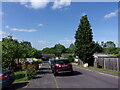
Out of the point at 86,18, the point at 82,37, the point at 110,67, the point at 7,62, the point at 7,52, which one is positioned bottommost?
the point at 110,67

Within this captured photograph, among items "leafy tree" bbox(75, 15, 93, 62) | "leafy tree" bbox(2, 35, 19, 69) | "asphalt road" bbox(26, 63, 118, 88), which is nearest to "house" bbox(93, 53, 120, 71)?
"leafy tree" bbox(75, 15, 93, 62)

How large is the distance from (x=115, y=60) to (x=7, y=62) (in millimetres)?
13153

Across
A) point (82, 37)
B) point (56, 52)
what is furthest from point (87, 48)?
point (56, 52)

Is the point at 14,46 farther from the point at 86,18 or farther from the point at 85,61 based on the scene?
the point at 86,18

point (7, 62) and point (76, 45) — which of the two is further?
point (76, 45)

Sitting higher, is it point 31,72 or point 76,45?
point 76,45

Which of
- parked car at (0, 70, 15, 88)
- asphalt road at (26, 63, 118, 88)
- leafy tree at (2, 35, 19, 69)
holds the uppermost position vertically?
leafy tree at (2, 35, 19, 69)

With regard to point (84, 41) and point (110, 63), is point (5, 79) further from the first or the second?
point (84, 41)

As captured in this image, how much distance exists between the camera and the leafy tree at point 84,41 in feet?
93.7

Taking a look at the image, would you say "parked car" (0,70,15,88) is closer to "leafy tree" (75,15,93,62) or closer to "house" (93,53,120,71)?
"house" (93,53,120,71)

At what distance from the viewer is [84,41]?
29.3 m

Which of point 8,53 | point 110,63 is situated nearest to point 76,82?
point 8,53

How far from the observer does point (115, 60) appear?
18.4 metres

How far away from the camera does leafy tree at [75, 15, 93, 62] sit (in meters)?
28.5
